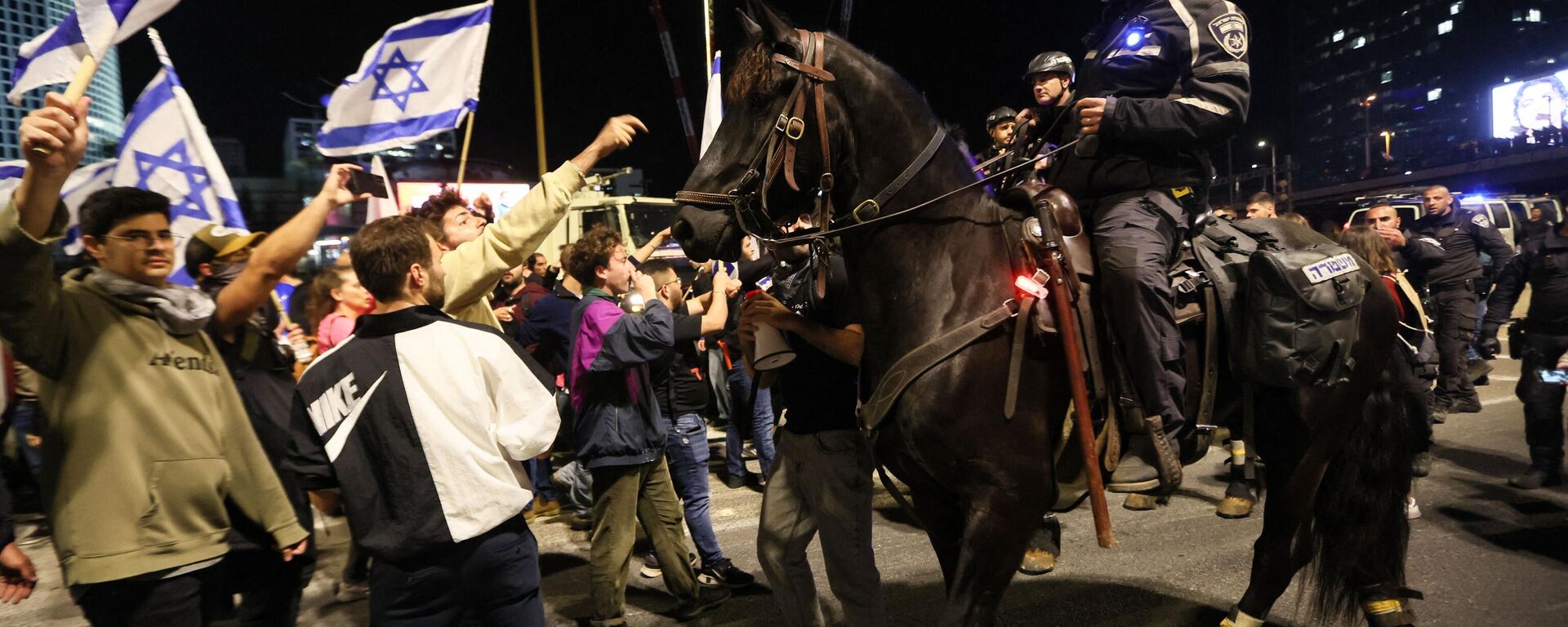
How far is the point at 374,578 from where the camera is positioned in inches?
105

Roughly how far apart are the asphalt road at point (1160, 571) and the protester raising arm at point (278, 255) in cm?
→ 269

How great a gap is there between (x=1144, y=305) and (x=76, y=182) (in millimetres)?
6629

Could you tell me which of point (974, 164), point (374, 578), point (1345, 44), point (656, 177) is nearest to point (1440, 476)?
point (974, 164)

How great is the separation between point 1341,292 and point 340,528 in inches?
293

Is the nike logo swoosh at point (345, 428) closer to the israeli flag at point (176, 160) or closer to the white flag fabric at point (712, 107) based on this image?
the israeli flag at point (176, 160)

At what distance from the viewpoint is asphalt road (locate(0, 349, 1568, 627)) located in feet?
14.3

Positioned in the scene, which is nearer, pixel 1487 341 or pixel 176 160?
pixel 176 160

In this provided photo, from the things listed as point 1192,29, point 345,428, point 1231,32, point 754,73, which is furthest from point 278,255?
point 1231,32

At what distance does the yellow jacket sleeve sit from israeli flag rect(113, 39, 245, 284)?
2522 mm

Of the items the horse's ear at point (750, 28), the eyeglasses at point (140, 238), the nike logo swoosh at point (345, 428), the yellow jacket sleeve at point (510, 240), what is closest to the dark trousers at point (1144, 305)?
the horse's ear at point (750, 28)

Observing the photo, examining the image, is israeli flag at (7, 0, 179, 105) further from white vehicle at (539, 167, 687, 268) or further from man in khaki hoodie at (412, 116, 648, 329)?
white vehicle at (539, 167, 687, 268)

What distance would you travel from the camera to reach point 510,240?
3.26 metres

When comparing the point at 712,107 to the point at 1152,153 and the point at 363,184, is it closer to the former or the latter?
the point at 363,184

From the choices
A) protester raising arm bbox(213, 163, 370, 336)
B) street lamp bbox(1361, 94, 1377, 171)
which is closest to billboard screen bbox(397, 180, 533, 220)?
protester raising arm bbox(213, 163, 370, 336)
